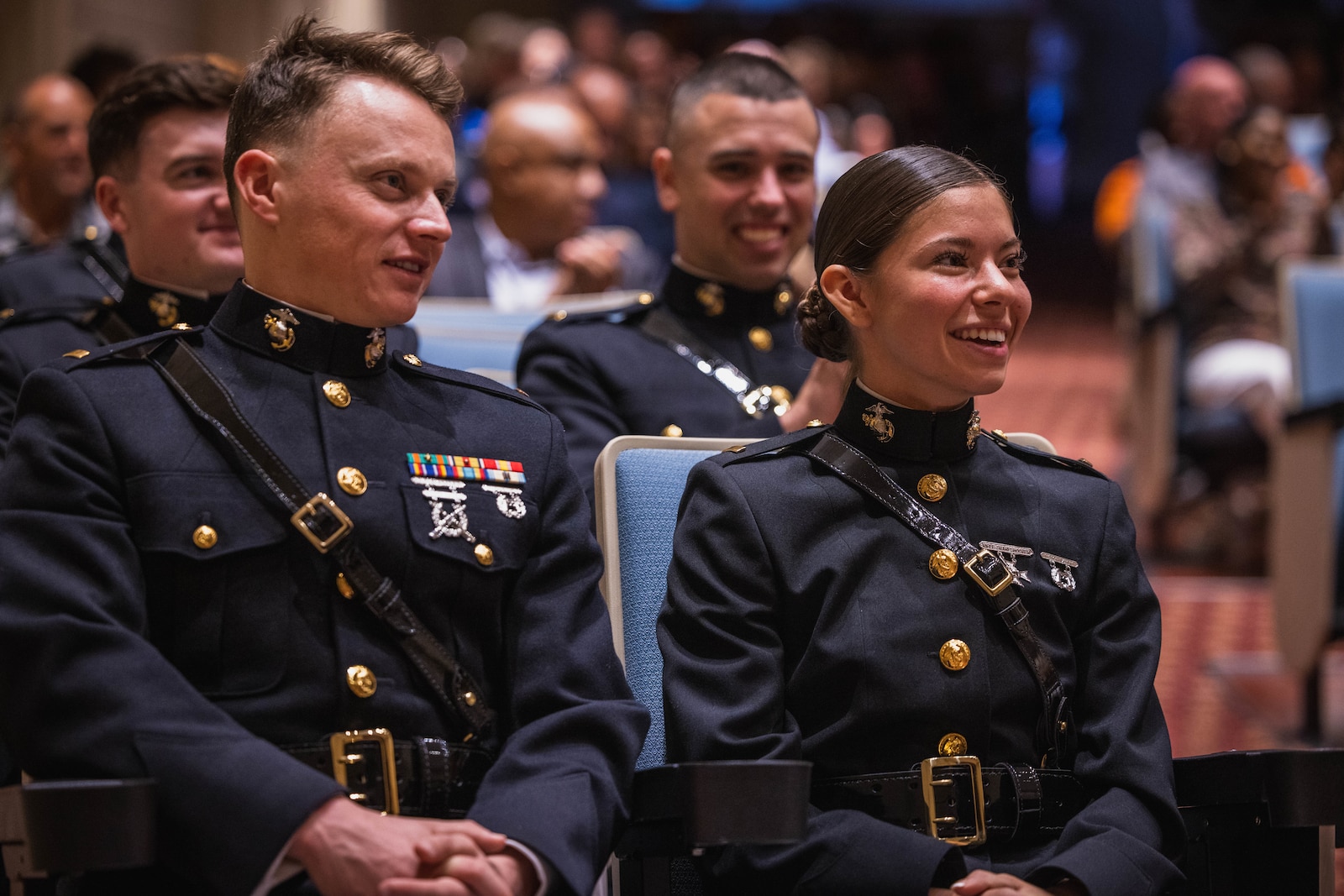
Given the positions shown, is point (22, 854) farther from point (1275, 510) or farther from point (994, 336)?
point (1275, 510)

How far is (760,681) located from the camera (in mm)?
1652

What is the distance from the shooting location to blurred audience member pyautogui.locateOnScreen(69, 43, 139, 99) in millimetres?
4527

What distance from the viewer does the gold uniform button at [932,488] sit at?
5.88 ft

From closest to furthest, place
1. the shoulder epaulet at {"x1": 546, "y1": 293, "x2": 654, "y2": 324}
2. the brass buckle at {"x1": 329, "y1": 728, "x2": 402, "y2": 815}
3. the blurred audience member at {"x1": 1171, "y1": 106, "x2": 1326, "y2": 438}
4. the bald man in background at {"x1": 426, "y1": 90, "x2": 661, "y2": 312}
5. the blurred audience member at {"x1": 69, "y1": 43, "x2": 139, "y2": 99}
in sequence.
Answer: the brass buckle at {"x1": 329, "y1": 728, "x2": 402, "y2": 815}, the shoulder epaulet at {"x1": 546, "y1": 293, "x2": 654, "y2": 324}, the bald man in background at {"x1": 426, "y1": 90, "x2": 661, "y2": 312}, the blurred audience member at {"x1": 69, "y1": 43, "x2": 139, "y2": 99}, the blurred audience member at {"x1": 1171, "y1": 106, "x2": 1326, "y2": 438}

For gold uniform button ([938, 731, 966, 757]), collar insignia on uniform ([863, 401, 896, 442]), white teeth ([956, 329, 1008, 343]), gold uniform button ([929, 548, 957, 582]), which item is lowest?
gold uniform button ([938, 731, 966, 757])

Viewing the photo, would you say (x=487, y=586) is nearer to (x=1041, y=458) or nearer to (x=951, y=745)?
(x=951, y=745)

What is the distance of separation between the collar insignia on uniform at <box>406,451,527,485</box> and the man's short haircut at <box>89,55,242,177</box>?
0.92m

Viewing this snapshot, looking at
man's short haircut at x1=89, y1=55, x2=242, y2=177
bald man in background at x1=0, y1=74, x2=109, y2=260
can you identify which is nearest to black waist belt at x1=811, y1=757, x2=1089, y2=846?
man's short haircut at x1=89, y1=55, x2=242, y2=177

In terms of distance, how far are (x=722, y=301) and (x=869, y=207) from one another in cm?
96

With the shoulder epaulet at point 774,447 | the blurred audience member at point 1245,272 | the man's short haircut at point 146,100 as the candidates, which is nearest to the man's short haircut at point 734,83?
the man's short haircut at point 146,100

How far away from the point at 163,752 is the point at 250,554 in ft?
0.75

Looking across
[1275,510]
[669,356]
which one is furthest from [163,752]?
[1275,510]

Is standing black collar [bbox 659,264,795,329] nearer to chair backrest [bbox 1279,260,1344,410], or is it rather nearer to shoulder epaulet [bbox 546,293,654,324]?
shoulder epaulet [bbox 546,293,654,324]

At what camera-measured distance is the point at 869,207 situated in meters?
1.83
